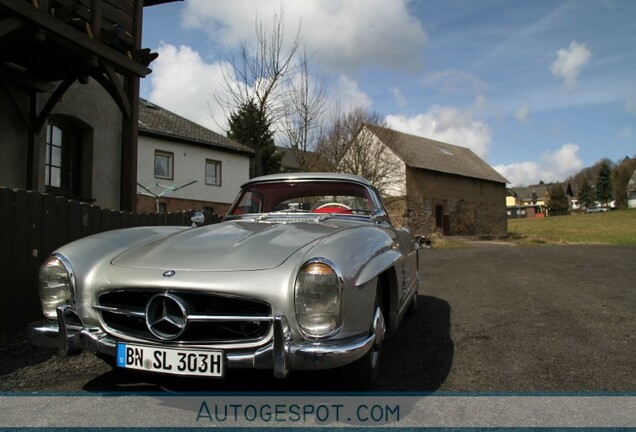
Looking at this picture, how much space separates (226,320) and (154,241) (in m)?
1.06

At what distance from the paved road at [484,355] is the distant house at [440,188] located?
1833cm

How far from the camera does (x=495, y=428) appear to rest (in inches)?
92.0

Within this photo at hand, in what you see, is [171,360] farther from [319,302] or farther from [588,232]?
[588,232]

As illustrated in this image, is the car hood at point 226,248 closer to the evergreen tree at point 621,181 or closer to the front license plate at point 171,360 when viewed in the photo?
the front license plate at point 171,360

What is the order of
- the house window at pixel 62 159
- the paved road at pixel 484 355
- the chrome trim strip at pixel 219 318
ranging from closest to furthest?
the chrome trim strip at pixel 219 318
the paved road at pixel 484 355
the house window at pixel 62 159

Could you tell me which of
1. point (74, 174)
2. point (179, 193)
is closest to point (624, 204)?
point (179, 193)

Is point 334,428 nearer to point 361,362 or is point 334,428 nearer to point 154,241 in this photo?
point 361,362

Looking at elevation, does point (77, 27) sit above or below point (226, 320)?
above

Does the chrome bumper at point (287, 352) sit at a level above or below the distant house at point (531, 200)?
below

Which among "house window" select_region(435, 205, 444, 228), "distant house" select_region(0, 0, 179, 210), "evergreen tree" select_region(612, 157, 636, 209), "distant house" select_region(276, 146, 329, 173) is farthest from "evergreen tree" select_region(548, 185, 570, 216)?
"distant house" select_region(0, 0, 179, 210)

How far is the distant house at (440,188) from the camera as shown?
1067 inches

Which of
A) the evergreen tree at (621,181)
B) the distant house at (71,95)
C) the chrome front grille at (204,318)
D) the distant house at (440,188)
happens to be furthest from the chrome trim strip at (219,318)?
the evergreen tree at (621,181)

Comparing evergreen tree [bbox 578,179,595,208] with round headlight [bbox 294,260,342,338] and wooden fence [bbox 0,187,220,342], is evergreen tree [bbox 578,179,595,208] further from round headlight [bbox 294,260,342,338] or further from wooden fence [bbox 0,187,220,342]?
round headlight [bbox 294,260,342,338]

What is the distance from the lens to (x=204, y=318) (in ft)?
7.73
